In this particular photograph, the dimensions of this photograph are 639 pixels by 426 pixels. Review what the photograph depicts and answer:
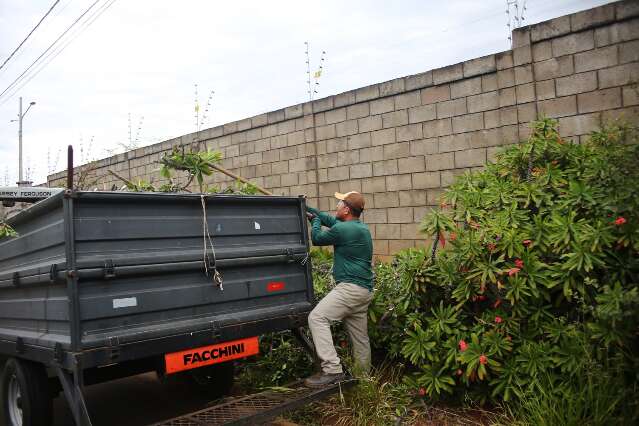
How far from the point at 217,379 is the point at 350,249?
1718mm

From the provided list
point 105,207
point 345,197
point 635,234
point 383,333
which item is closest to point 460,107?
point 345,197

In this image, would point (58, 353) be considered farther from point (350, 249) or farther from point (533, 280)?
point (533, 280)

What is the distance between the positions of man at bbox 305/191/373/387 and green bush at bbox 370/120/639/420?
289mm

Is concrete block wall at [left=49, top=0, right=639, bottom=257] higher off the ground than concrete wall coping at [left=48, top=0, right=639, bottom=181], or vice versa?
concrete wall coping at [left=48, top=0, right=639, bottom=181]

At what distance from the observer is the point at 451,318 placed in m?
4.12

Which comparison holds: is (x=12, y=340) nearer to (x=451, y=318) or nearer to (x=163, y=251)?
(x=163, y=251)

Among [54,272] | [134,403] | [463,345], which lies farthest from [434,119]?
[54,272]

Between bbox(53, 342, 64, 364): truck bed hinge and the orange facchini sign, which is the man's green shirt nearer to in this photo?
the orange facchini sign

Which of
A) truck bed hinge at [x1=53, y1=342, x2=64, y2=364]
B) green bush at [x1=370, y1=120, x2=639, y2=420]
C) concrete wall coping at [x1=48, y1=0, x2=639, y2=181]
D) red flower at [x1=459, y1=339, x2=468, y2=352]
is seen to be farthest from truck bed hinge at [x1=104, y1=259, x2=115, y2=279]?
concrete wall coping at [x1=48, y1=0, x2=639, y2=181]

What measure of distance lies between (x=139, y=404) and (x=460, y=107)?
451cm

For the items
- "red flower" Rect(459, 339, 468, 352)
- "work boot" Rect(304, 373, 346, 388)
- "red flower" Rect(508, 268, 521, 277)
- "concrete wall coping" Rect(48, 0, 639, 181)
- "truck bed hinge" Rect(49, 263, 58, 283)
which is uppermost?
"concrete wall coping" Rect(48, 0, 639, 181)

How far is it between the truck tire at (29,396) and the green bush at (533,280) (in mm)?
2534

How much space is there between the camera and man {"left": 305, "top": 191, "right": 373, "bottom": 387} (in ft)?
14.1

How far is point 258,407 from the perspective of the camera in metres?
3.85
